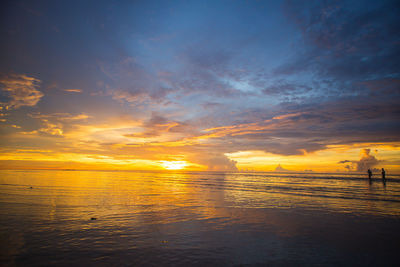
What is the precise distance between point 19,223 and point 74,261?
26.1 feet

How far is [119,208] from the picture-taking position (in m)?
17.5

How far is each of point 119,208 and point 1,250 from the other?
9607 millimetres

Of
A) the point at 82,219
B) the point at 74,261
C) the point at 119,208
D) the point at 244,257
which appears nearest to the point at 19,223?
the point at 82,219

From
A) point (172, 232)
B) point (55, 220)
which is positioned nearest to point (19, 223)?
point (55, 220)

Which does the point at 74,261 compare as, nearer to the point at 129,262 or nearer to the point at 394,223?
the point at 129,262

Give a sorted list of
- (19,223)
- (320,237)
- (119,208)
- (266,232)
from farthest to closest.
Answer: (119,208) → (19,223) → (266,232) → (320,237)

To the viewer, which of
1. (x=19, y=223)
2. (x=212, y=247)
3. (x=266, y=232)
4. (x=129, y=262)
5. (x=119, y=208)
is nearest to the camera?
(x=129, y=262)

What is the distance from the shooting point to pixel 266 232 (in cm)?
1123

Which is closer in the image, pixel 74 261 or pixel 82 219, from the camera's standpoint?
pixel 74 261

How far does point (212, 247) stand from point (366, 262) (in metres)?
6.01

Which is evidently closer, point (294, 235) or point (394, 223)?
point (294, 235)

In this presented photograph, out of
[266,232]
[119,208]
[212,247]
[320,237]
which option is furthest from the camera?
[119,208]

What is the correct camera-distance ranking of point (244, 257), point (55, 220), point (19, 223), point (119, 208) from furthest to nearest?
point (119, 208)
point (55, 220)
point (19, 223)
point (244, 257)

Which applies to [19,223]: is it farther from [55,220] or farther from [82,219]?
[82,219]
